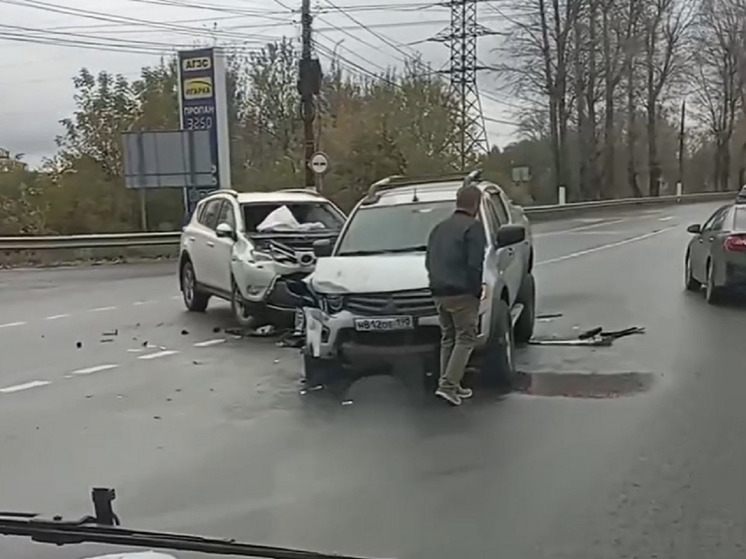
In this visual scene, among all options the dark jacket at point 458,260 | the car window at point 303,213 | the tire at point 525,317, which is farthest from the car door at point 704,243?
the dark jacket at point 458,260

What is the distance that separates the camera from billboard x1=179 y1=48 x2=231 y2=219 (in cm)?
3002

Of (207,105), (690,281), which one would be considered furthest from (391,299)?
(207,105)

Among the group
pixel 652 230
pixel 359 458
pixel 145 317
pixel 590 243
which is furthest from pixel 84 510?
pixel 652 230

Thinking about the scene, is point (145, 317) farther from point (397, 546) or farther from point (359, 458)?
point (397, 546)

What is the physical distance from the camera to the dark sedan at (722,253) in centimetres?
1473

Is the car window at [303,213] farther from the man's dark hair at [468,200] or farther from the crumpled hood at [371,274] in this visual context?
the man's dark hair at [468,200]

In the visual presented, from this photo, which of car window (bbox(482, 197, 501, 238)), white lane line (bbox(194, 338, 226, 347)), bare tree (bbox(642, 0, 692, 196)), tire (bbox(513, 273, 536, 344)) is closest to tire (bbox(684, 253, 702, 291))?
tire (bbox(513, 273, 536, 344))

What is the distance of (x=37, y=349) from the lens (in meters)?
12.8

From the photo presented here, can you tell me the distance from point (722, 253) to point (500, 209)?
4.50 meters

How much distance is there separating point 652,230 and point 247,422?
2733 centimetres

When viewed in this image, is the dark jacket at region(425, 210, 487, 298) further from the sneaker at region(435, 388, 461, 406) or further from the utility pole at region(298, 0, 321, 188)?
the utility pole at region(298, 0, 321, 188)

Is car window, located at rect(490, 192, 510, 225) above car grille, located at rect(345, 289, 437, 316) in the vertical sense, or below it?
above

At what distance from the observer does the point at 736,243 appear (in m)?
14.8

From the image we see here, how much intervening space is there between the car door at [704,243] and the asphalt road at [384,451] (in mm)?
2377
